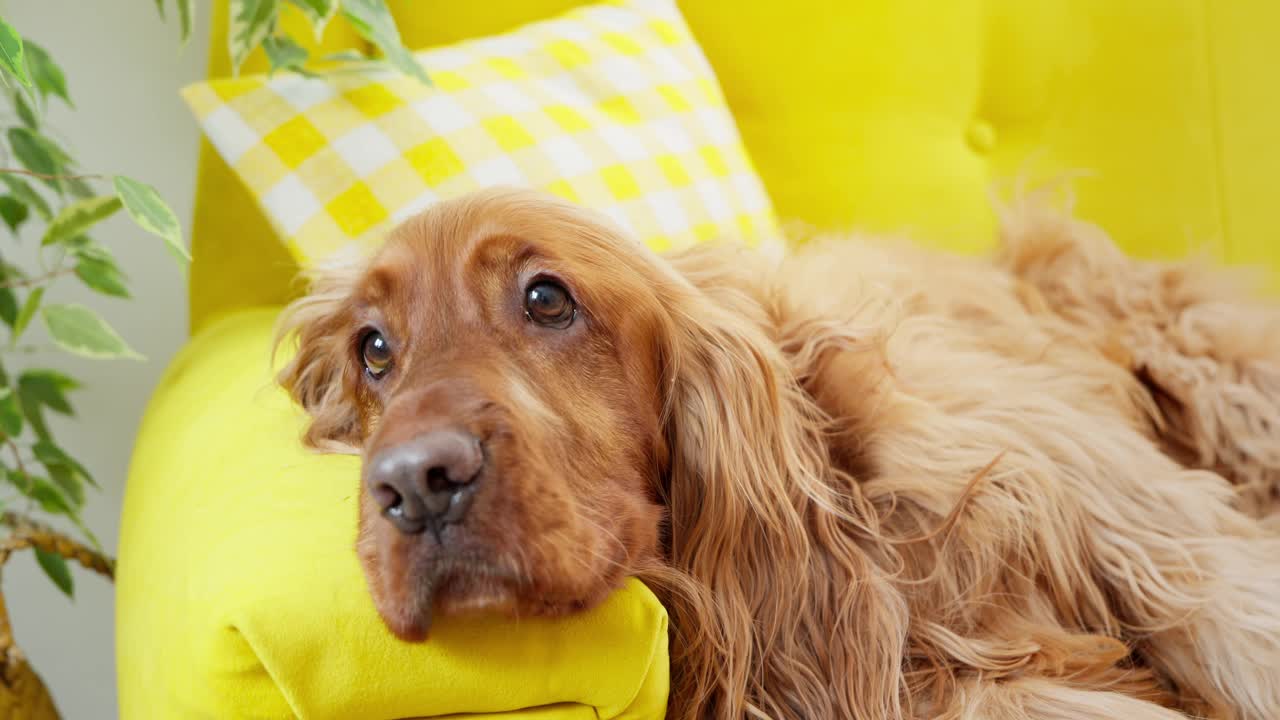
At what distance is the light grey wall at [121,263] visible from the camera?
2.45 metres

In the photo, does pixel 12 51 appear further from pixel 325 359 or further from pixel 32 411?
pixel 32 411

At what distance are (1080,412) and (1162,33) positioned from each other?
1108mm

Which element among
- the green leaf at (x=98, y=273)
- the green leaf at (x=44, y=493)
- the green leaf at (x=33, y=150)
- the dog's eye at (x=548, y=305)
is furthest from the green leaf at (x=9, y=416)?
the dog's eye at (x=548, y=305)

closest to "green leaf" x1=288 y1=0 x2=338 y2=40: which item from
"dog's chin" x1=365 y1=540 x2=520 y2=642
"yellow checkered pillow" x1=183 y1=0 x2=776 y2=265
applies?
"yellow checkered pillow" x1=183 y1=0 x2=776 y2=265

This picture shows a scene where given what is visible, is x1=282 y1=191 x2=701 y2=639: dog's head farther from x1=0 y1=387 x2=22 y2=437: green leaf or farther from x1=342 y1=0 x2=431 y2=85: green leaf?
x1=0 y1=387 x2=22 y2=437: green leaf

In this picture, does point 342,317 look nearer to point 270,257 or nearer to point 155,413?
point 155,413

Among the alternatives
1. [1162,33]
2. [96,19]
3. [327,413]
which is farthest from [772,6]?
[96,19]

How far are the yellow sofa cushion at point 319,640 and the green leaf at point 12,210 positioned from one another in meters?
0.84

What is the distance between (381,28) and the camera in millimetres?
1563

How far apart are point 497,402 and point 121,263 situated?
190 cm

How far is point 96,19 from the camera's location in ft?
7.96

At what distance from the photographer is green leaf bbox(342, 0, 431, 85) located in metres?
1.55

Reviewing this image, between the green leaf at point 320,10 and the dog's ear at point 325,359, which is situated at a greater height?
the green leaf at point 320,10

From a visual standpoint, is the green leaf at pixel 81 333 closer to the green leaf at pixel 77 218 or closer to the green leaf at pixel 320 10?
the green leaf at pixel 77 218
